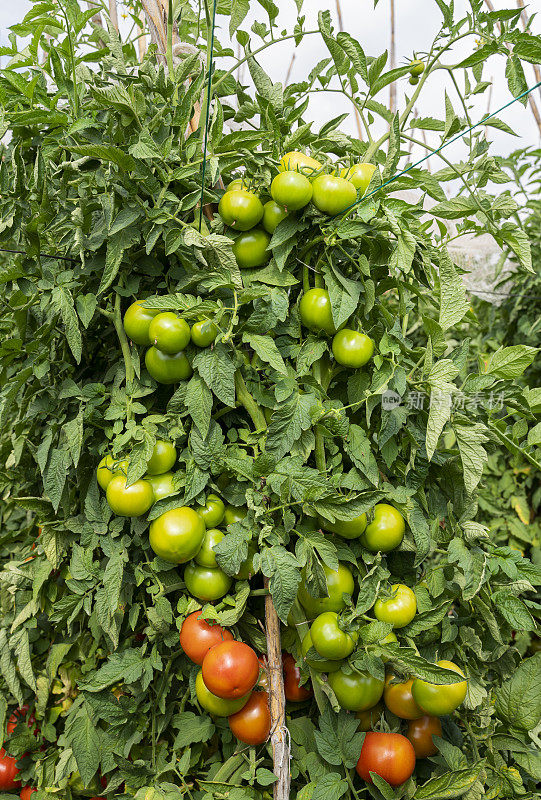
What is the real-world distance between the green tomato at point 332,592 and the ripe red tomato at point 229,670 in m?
0.11

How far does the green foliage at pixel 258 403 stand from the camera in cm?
77

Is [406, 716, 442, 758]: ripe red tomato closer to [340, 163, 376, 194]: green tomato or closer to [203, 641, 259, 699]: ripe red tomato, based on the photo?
[203, 641, 259, 699]: ripe red tomato

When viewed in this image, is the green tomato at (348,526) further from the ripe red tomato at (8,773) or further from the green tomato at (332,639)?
the ripe red tomato at (8,773)

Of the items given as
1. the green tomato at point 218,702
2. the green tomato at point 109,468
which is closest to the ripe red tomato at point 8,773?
the green tomato at point 218,702

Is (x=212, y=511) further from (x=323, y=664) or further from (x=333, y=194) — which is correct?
(x=333, y=194)

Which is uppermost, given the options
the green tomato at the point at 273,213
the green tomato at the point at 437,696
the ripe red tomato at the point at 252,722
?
the green tomato at the point at 273,213

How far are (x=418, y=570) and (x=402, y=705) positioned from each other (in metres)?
0.21

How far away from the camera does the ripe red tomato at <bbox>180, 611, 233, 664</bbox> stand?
30.7 inches

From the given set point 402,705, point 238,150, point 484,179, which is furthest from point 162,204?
point 402,705

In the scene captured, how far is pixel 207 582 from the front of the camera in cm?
79

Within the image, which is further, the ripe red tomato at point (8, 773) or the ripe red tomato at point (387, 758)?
the ripe red tomato at point (8, 773)

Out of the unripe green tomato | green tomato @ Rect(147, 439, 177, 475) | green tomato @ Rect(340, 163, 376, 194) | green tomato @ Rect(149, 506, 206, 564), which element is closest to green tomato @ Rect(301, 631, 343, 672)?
green tomato @ Rect(149, 506, 206, 564)

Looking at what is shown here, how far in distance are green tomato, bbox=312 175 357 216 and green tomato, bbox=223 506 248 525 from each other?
457 mm

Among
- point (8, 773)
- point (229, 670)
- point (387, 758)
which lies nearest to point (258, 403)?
point (229, 670)
